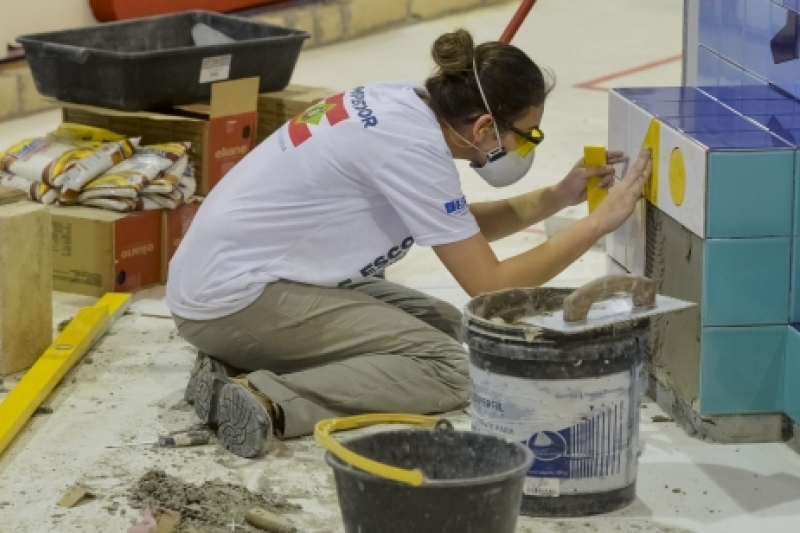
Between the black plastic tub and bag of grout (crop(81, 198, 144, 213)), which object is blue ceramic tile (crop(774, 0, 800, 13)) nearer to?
the black plastic tub

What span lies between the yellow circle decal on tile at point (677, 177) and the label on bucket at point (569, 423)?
0.51 meters

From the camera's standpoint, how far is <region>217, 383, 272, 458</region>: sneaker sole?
3156 mm

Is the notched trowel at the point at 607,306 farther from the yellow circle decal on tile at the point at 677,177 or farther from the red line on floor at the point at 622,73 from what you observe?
the red line on floor at the point at 622,73

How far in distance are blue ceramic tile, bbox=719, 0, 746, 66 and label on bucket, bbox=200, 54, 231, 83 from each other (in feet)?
5.34

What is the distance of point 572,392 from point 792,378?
63cm

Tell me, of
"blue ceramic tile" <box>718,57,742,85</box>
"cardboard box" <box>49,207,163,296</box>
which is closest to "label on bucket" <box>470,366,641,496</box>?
"blue ceramic tile" <box>718,57,742,85</box>

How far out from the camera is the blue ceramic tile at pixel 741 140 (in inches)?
121

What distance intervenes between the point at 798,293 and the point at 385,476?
3.87ft

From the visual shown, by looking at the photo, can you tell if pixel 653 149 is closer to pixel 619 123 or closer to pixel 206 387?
pixel 619 123

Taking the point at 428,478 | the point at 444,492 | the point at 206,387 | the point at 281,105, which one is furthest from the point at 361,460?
the point at 281,105

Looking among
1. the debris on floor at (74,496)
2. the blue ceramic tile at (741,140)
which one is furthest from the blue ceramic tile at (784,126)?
the debris on floor at (74,496)

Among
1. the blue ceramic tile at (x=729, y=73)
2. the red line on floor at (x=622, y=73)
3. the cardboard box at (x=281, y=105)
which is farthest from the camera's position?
the red line on floor at (x=622, y=73)

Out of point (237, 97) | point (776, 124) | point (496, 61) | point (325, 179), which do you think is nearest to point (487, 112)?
point (496, 61)

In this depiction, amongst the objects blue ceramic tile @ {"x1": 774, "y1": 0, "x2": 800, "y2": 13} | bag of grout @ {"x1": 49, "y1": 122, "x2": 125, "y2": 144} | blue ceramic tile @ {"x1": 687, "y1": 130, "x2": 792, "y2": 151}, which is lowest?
bag of grout @ {"x1": 49, "y1": 122, "x2": 125, "y2": 144}
